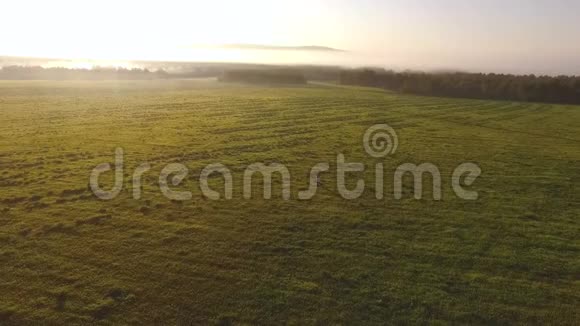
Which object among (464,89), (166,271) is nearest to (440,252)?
(166,271)

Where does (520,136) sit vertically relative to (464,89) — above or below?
below

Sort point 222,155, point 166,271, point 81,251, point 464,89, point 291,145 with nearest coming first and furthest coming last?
point 166,271
point 81,251
point 222,155
point 291,145
point 464,89

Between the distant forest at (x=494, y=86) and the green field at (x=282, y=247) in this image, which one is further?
the distant forest at (x=494, y=86)

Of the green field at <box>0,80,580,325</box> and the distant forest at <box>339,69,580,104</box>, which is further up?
the distant forest at <box>339,69,580,104</box>

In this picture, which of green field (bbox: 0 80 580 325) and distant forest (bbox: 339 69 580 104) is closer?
green field (bbox: 0 80 580 325)

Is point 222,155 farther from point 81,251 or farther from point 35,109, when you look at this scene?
point 35,109

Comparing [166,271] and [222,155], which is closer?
[166,271]

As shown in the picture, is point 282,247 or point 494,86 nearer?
point 282,247

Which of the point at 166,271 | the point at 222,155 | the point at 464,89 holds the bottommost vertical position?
the point at 166,271
